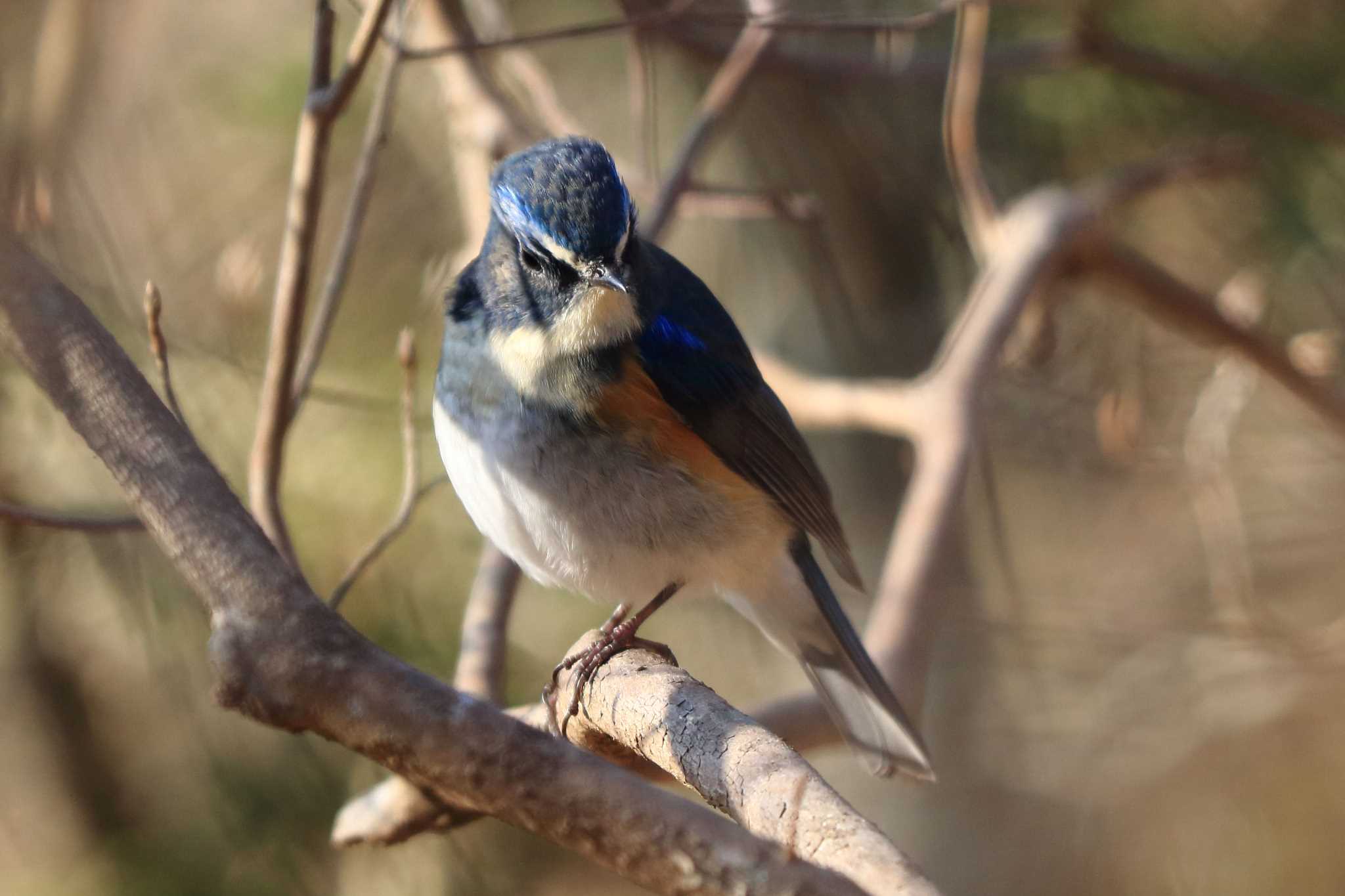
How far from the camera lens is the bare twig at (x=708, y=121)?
12.6ft

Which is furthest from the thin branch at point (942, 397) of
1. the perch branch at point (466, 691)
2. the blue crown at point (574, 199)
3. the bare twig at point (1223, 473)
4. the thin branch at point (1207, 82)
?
the blue crown at point (574, 199)

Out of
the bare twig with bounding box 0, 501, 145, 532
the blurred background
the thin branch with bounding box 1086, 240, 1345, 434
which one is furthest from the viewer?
the thin branch with bounding box 1086, 240, 1345, 434

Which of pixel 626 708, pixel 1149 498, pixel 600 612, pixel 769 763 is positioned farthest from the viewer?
pixel 1149 498

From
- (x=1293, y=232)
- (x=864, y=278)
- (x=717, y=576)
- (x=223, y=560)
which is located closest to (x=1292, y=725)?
(x=1293, y=232)

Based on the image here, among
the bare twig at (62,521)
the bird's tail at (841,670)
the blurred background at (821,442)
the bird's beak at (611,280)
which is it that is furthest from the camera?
the blurred background at (821,442)

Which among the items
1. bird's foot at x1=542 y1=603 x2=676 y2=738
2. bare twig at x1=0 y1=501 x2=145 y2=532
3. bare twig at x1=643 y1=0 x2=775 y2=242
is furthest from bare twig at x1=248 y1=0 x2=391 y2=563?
bare twig at x1=643 y1=0 x2=775 y2=242

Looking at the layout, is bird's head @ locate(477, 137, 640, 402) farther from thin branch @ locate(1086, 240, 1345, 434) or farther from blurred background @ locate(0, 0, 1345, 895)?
thin branch @ locate(1086, 240, 1345, 434)

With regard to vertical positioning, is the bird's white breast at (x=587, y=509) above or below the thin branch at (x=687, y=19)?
below

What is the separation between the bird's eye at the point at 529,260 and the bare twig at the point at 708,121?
0.92 meters

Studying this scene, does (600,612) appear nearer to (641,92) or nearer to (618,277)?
(641,92)

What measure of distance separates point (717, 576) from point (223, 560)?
145cm

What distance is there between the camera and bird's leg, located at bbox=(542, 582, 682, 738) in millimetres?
2625

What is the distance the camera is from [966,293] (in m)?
6.04

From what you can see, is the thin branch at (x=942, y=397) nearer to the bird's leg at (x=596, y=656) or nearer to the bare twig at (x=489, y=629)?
the bird's leg at (x=596, y=656)
